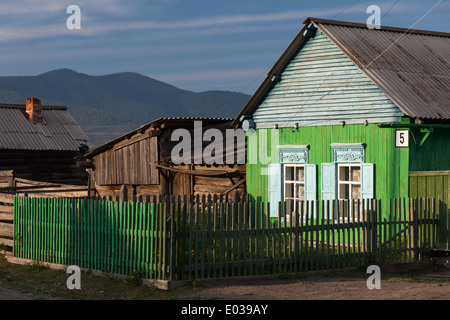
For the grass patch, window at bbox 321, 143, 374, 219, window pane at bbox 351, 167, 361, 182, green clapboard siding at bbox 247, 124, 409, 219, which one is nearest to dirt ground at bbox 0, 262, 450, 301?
the grass patch

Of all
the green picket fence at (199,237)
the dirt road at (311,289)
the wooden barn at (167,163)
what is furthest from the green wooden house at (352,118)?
the dirt road at (311,289)

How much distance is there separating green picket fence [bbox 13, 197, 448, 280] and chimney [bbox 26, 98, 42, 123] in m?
26.2

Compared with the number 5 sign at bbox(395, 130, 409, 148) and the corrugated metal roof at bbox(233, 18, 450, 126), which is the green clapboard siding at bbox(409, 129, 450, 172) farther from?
the corrugated metal roof at bbox(233, 18, 450, 126)

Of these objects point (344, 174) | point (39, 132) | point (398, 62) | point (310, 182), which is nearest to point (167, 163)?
point (310, 182)

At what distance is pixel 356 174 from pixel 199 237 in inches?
296

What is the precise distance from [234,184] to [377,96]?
703 cm

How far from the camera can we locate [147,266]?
44.4ft

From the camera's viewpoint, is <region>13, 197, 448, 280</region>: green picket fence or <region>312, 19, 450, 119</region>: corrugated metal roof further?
<region>312, 19, 450, 119</region>: corrugated metal roof

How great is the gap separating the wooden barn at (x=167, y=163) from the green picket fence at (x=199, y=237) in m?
7.64

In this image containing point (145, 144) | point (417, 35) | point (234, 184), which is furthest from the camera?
point (145, 144)

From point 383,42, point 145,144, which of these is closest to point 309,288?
point 383,42

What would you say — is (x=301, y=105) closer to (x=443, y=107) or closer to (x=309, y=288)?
(x=443, y=107)

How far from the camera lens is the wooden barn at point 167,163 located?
24.9 metres

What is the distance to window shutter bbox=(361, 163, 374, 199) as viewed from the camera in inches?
751
